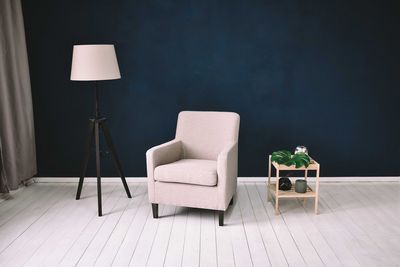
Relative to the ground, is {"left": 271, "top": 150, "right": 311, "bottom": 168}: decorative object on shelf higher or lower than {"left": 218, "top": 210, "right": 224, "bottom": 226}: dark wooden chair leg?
higher

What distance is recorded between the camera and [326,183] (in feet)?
13.2

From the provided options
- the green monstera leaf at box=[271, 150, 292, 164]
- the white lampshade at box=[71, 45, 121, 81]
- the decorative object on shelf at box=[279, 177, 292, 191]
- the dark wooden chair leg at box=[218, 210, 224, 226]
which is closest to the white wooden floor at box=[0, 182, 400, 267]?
the dark wooden chair leg at box=[218, 210, 224, 226]

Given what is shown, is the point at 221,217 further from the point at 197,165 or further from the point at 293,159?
the point at 293,159

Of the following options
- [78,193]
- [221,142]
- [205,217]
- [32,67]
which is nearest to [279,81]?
[221,142]

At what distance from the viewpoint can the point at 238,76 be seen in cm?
393

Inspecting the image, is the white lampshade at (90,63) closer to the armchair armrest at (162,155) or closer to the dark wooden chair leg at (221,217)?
the armchair armrest at (162,155)

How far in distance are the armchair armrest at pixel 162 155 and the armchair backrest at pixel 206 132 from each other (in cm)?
11

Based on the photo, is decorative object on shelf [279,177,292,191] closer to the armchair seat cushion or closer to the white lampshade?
the armchair seat cushion

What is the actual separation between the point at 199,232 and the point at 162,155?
71 cm

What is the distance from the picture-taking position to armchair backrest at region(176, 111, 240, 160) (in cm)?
342

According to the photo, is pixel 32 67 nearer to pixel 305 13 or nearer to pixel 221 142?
pixel 221 142

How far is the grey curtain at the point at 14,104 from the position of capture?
3.53 metres

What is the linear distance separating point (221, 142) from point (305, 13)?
1578mm

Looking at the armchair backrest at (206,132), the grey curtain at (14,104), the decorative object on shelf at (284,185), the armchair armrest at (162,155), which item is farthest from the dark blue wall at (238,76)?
the decorative object on shelf at (284,185)
